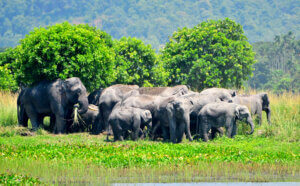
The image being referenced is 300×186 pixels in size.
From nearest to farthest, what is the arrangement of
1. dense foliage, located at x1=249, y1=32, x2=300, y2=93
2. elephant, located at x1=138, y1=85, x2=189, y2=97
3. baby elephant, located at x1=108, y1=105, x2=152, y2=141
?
baby elephant, located at x1=108, y1=105, x2=152, y2=141 < elephant, located at x1=138, y1=85, x2=189, y2=97 < dense foliage, located at x1=249, y1=32, x2=300, y2=93

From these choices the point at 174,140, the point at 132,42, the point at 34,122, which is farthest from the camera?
the point at 132,42

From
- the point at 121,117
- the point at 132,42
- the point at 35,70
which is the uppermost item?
the point at 132,42

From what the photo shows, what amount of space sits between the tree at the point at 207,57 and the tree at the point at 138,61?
4447mm

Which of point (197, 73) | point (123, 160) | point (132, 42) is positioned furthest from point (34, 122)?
point (197, 73)

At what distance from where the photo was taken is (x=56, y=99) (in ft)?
68.2

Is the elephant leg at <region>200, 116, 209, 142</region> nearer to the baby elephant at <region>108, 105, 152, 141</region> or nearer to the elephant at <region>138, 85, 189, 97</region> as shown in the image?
A: the baby elephant at <region>108, 105, 152, 141</region>

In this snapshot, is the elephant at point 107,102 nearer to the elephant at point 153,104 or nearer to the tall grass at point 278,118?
the elephant at point 153,104

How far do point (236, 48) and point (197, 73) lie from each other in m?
3.69

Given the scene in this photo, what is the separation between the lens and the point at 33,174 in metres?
12.7

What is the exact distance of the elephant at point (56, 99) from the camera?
20875 millimetres

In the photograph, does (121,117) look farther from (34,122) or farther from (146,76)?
(146,76)

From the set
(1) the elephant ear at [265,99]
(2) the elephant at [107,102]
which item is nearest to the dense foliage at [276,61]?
(1) the elephant ear at [265,99]

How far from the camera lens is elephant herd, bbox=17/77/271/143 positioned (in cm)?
1800

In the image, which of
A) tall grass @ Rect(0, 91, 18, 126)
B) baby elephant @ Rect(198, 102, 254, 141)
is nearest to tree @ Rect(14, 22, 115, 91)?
tall grass @ Rect(0, 91, 18, 126)
